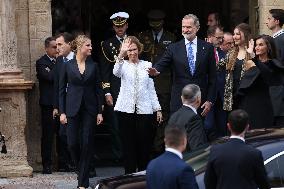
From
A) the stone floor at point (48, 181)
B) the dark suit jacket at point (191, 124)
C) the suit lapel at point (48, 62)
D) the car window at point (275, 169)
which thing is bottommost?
the stone floor at point (48, 181)

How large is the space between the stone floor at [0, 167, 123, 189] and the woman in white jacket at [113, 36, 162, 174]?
0.77m

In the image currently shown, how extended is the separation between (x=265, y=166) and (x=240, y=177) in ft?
2.12

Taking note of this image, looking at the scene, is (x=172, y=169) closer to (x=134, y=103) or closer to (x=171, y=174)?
(x=171, y=174)

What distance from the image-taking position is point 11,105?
48.2 feet

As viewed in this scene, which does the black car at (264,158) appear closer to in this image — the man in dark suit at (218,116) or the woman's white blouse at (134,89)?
the woman's white blouse at (134,89)

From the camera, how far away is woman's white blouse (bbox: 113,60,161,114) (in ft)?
43.8

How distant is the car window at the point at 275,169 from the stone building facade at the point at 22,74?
668cm

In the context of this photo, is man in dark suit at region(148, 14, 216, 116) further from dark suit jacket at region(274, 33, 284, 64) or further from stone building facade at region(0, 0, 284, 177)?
stone building facade at region(0, 0, 284, 177)

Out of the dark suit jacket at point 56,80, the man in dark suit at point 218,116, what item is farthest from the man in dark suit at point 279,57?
the dark suit jacket at point 56,80

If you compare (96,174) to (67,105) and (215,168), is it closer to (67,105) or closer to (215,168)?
(67,105)

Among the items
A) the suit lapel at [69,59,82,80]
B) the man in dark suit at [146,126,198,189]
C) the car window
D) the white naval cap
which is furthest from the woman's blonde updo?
the man in dark suit at [146,126,198,189]

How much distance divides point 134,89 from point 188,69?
89 cm

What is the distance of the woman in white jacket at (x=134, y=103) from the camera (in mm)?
13344

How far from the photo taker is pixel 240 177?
7.88 meters
